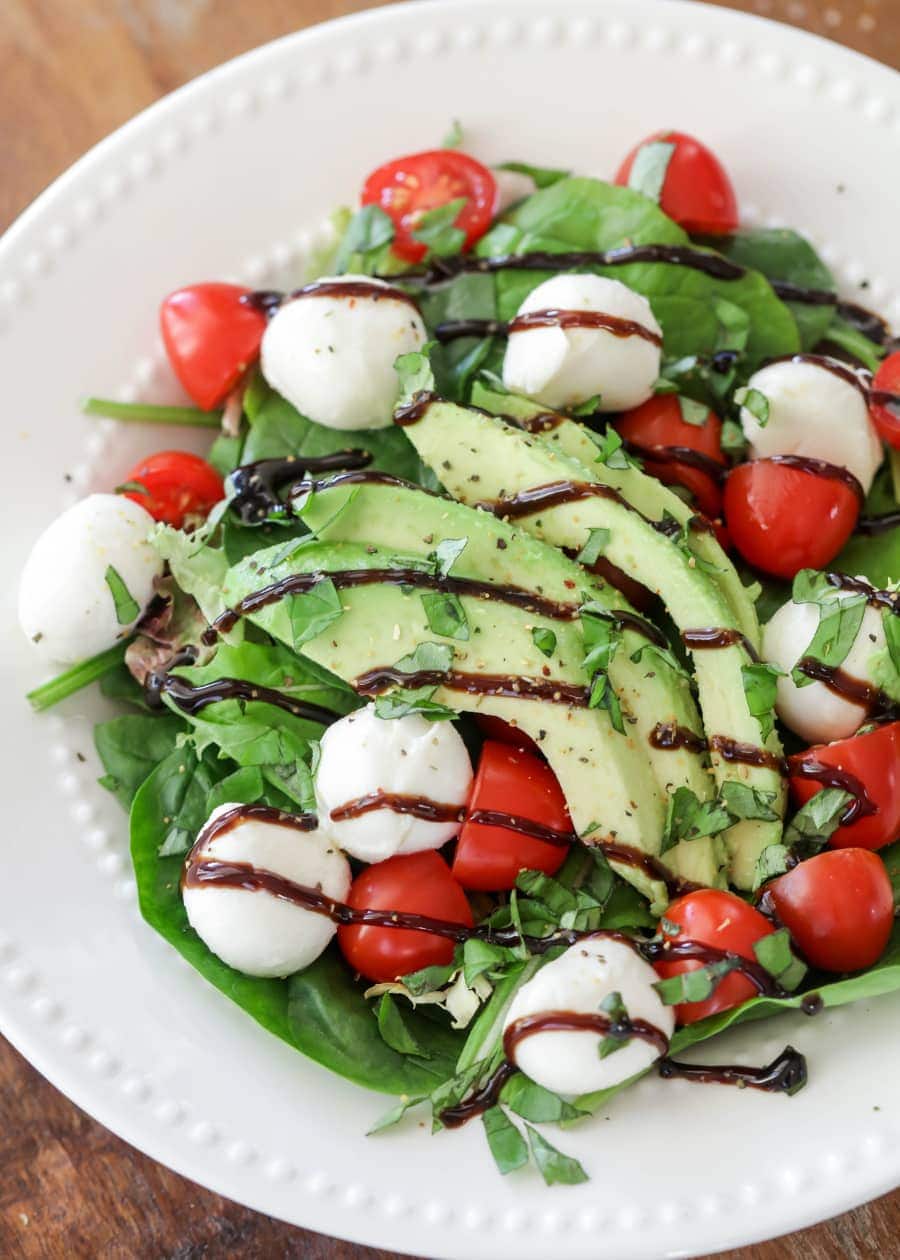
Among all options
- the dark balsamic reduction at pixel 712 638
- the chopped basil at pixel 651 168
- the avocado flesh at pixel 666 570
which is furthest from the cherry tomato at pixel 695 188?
the dark balsamic reduction at pixel 712 638

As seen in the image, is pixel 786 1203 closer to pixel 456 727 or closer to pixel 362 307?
pixel 456 727

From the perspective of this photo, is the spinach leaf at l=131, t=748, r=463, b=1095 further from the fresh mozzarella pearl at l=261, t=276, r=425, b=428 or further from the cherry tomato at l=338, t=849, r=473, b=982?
the fresh mozzarella pearl at l=261, t=276, r=425, b=428

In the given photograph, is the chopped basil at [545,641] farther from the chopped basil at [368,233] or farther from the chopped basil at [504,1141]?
the chopped basil at [368,233]

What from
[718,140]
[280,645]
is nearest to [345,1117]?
[280,645]

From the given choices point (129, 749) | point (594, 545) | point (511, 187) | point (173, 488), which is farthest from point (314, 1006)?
point (511, 187)

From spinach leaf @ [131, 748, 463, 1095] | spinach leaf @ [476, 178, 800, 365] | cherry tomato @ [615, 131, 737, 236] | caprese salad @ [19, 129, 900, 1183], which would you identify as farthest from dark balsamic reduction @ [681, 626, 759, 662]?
cherry tomato @ [615, 131, 737, 236]

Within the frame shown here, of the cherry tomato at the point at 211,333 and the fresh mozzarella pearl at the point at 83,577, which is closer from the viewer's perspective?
the fresh mozzarella pearl at the point at 83,577
